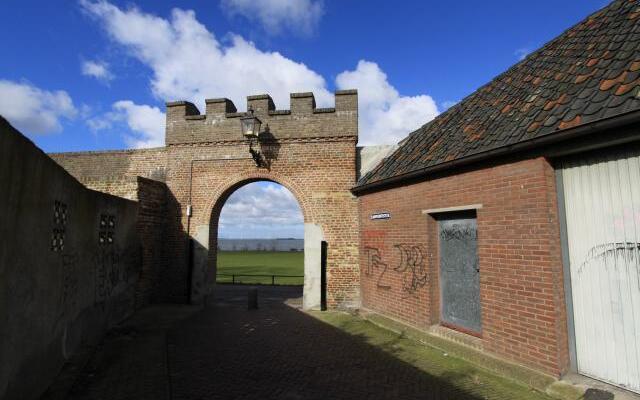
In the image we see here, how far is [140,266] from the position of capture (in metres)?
10.6

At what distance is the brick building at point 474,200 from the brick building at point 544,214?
21 mm

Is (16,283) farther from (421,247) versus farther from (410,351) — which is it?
(421,247)

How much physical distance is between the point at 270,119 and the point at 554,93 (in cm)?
781

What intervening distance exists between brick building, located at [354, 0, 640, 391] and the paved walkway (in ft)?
5.00

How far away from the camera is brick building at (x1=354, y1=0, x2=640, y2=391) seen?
4.52 metres

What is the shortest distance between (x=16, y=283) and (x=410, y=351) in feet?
19.3

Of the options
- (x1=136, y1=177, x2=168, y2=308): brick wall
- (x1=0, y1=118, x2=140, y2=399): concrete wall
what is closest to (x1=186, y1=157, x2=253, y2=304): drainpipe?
(x1=136, y1=177, x2=168, y2=308): brick wall

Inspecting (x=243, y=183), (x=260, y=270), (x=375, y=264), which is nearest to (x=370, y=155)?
(x=375, y=264)

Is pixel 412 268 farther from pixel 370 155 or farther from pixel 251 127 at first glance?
pixel 251 127

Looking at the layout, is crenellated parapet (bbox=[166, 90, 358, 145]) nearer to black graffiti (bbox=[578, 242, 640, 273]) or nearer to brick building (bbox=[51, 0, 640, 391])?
brick building (bbox=[51, 0, 640, 391])

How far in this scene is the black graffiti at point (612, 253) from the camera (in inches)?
172

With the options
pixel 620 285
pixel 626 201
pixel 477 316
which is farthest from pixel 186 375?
pixel 626 201

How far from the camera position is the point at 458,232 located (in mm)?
7125

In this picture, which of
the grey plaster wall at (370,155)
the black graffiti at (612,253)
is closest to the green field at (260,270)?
the grey plaster wall at (370,155)
